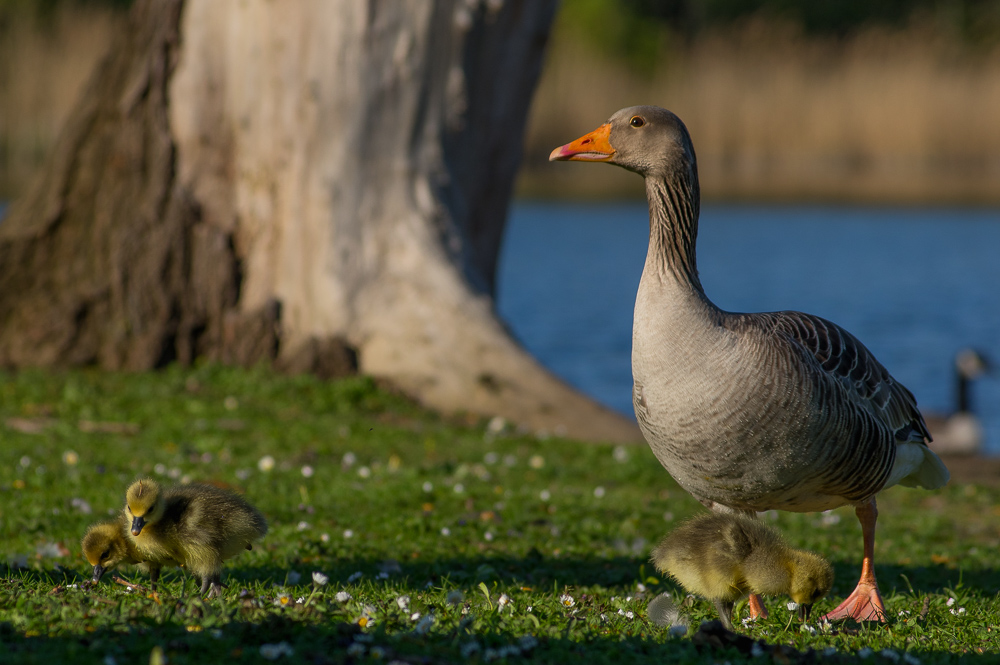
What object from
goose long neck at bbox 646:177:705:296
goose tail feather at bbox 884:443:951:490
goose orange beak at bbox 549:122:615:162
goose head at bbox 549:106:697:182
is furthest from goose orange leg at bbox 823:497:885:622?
goose orange beak at bbox 549:122:615:162

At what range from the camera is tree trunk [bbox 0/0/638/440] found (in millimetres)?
12133

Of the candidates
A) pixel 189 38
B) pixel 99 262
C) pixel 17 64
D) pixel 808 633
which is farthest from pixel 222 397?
pixel 17 64

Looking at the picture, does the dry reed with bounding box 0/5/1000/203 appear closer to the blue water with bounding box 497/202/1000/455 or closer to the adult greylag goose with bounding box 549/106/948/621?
the blue water with bounding box 497/202/1000/455

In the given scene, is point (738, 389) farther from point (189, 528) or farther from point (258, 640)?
point (189, 528)

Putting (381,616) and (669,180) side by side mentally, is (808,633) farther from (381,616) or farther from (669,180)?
(669,180)

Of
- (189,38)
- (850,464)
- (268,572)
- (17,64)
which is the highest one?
(17,64)

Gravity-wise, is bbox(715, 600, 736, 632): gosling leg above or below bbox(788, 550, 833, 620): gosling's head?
below

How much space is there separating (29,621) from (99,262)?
9157mm

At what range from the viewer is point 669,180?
575 centimetres

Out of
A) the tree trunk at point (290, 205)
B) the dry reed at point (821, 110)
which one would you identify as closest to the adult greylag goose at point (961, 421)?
the tree trunk at point (290, 205)

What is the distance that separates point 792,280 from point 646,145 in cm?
2083

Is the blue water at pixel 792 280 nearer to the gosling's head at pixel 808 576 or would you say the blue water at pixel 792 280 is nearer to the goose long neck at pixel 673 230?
the goose long neck at pixel 673 230

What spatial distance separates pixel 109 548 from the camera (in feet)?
17.3

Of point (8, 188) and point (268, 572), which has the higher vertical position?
point (8, 188)
